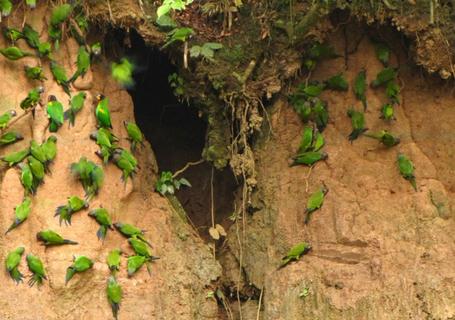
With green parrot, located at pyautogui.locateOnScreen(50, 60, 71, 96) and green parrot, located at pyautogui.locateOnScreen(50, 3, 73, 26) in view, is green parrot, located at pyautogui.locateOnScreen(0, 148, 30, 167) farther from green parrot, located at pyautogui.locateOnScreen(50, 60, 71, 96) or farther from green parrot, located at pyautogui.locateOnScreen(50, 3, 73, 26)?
green parrot, located at pyautogui.locateOnScreen(50, 3, 73, 26)

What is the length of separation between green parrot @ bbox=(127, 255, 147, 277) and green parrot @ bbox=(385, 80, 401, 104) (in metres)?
2.42

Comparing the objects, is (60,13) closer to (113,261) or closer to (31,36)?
(31,36)

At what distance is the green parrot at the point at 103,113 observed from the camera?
23.3 feet

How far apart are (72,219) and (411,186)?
2705 millimetres

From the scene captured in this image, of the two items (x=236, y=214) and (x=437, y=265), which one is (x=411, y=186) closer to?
(x=437, y=265)

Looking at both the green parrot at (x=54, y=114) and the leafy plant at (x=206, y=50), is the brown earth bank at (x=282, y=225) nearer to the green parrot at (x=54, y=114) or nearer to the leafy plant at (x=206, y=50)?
the green parrot at (x=54, y=114)

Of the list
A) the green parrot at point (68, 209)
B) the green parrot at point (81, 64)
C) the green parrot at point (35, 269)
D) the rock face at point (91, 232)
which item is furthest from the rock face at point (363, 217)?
the green parrot at point (35, 269)

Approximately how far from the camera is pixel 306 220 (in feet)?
23.6

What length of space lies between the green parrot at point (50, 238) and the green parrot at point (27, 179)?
0.34 metres

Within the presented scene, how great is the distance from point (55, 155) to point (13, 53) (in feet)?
2.84

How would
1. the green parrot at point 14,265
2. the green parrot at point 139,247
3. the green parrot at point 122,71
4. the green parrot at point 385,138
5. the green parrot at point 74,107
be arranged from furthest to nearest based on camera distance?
the green parrot at point 122,71, the green parrot at point 385,138, the green parrot at point 74,107, the green parrot at point 139,247, the green parrot at point 14,265

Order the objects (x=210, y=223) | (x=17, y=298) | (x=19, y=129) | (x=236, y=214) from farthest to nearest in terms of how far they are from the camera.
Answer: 1. (x=210, y=223)
2. (x=236, y=214)
3. (x=19, y=129)
4. (x=17, y=298)

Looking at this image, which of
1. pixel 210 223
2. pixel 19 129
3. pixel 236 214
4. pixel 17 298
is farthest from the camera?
pixel 210 223

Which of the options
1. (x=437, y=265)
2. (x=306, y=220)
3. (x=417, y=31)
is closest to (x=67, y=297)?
(x=306, y=220)
